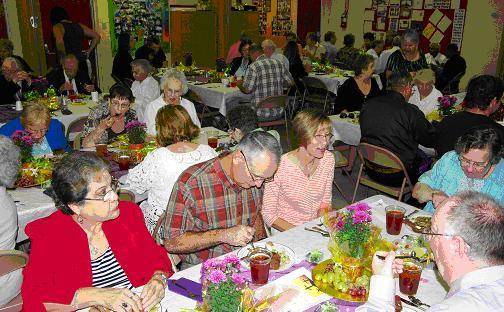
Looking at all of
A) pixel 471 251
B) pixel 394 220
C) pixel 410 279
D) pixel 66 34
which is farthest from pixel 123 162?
pixel 66 34

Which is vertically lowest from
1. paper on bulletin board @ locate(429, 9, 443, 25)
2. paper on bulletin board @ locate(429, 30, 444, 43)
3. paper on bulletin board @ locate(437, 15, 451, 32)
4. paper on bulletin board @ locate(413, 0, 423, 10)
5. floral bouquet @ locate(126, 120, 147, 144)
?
floral bouquet @ locate(126, 120, 147, 144)

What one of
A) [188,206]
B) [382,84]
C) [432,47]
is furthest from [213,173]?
[432,47]

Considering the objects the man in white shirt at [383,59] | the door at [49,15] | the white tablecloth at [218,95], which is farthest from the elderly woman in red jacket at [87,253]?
the door at [49,15]

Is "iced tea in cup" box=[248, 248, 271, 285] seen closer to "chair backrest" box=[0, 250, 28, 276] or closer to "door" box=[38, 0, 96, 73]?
"chair backrest" box=[0, 250, 28, 276]

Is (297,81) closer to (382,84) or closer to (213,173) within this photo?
(382,84)

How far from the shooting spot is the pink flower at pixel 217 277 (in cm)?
152

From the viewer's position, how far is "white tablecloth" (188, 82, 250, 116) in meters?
6.72

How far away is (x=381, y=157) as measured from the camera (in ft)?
12.7

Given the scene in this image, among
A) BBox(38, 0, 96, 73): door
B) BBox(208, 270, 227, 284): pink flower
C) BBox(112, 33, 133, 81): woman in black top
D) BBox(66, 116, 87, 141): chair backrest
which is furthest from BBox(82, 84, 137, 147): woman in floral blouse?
BBox(38, 0, 96, 73): door

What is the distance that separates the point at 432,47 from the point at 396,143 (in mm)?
5846

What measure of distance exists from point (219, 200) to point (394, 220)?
91 cm

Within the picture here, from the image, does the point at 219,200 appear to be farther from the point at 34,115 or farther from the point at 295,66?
the point at 295,66

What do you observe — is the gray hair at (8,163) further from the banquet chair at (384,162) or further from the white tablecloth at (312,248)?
the banquet chair at (384,162)

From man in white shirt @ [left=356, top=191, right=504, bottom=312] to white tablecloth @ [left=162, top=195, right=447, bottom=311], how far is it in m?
0.32
